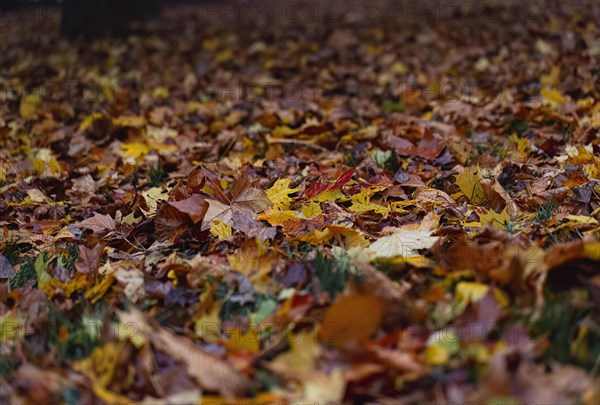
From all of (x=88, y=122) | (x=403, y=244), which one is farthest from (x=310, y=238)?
(x=88, y=122)

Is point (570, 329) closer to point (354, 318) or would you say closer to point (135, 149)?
point (354, 318)

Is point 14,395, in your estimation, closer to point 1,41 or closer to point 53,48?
point 53,48

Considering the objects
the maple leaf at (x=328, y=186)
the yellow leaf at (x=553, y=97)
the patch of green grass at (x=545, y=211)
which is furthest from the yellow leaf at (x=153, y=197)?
the yellow leaf at (x=553, y=97)

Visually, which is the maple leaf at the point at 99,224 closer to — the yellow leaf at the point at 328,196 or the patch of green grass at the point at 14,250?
the patch of green grass at the point at 14,250

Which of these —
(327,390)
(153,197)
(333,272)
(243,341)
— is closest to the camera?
(327,390)

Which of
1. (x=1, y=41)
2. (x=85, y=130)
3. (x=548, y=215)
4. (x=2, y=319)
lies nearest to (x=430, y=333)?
(x=548, y=215)

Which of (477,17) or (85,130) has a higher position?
(477,17)
